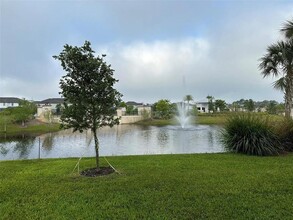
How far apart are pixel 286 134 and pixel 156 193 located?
6376 mm

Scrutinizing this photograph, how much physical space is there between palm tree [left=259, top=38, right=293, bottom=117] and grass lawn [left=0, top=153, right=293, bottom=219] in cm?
589

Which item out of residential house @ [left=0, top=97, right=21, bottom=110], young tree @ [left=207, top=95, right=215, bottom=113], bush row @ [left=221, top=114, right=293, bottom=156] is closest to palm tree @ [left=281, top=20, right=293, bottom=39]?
bush row @ [left=221, top=114, right=293, bottom=156]

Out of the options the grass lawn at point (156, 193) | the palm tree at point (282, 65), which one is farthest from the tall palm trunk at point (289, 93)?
the grass lawn at point (156, 193)

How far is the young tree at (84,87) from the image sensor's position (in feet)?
18.8

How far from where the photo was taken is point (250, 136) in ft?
27.8

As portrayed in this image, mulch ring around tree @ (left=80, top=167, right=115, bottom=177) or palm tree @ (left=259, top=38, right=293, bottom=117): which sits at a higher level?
palm tree @ (left=259, top=38, right=293, bottom=117)

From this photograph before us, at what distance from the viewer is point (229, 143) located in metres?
8.97

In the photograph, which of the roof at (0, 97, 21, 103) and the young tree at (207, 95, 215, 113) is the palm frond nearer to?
the young tree at (207, 95, 215, 113)

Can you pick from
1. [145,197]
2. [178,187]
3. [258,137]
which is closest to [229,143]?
[258,137]

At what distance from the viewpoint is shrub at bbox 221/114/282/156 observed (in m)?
8.25

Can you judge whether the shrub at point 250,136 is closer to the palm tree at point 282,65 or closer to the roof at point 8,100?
the palm tree at point 282,65

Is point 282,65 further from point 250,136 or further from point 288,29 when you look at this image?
point 250,136

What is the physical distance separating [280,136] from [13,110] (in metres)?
38.9

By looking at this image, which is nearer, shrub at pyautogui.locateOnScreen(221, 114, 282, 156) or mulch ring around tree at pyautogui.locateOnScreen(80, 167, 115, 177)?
mulch ring around tree at pyautogui.locateOnScreen(80, 167, 115, 177)
